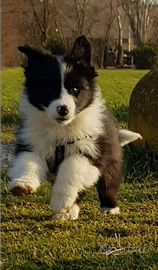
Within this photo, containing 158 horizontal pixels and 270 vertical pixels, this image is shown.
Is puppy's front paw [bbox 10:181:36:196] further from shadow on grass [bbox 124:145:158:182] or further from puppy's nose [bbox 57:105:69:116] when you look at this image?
shadow on grass [bbox 124:145:158:182]

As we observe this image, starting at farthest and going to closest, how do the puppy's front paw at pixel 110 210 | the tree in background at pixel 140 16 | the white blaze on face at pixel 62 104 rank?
the puppy's front paw at pixel 110 210, the white blaze on face at pixel 62 104, the tree in background at pixel 140 16

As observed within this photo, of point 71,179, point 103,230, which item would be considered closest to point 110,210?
point 103,230

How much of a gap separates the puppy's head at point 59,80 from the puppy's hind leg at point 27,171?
0.27m

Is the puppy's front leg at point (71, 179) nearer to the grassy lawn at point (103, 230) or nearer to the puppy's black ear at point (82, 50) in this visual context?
the grassy lawn at point (103, 230)

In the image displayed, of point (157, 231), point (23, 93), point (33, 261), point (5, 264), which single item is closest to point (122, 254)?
point (157, 231)

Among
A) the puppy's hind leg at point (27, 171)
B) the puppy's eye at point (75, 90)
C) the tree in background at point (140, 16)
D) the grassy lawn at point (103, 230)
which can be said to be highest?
the tree in background at point (140, 16)

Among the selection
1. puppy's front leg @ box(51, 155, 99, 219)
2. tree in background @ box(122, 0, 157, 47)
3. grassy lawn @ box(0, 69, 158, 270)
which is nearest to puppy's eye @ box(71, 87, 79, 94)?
grassy lawn @ box(0, 69, 158, 270)

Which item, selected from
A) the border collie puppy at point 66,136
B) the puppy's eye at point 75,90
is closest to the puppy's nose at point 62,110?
the border collie puppy at point 66,136

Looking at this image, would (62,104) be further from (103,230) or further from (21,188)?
(103,230)

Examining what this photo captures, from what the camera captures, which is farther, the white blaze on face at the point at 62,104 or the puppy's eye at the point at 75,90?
the puppy's eye at the point at 75,90

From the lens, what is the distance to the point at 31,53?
1.56m

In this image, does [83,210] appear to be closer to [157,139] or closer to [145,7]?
[157,139]

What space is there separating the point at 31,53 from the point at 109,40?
0.39 m

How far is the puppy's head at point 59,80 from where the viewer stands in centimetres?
166
